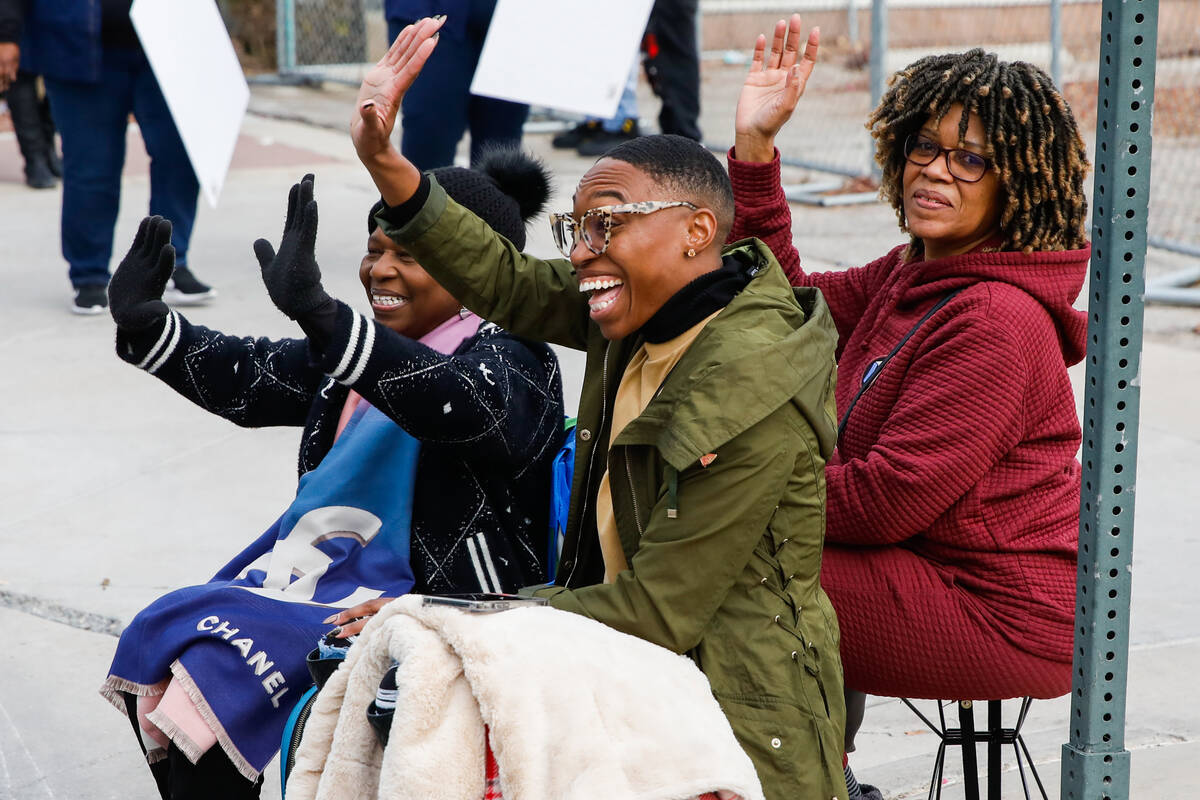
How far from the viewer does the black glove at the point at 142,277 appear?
268cm

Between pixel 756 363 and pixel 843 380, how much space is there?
67cm

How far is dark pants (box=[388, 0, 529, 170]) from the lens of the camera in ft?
19.5

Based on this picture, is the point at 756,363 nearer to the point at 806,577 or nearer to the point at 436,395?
the point at 806,577

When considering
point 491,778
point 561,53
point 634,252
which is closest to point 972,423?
point 634,252

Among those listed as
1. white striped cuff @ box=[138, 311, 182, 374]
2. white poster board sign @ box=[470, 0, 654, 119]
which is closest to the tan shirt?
white striped cuff @ box=[138, 311, 182, 374]

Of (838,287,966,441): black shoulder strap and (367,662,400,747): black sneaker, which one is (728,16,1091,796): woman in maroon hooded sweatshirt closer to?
(838,287,966,441): black shoulder strap

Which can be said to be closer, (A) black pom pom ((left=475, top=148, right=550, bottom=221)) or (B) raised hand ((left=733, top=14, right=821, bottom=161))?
(B) raised hand ((left=733, top=14, right=821, bottom=161))

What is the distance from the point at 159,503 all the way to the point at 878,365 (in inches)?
112

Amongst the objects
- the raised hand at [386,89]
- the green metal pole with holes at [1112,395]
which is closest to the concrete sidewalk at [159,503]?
the green metal pole with holes at [1112,395]

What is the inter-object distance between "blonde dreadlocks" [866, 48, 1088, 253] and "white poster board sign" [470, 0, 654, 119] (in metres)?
2.90

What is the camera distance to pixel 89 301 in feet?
21.4

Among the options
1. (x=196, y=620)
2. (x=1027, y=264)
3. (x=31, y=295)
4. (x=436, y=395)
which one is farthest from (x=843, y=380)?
(x=31, y=295)

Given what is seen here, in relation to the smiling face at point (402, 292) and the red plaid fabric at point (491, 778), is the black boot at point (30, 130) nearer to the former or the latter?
the smiling face at point (402, 292)

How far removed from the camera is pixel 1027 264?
8.50 ft
